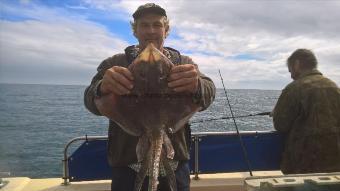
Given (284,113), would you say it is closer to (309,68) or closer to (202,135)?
(309,68)

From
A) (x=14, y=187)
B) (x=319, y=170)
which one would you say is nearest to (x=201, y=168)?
(x=319, y=170)

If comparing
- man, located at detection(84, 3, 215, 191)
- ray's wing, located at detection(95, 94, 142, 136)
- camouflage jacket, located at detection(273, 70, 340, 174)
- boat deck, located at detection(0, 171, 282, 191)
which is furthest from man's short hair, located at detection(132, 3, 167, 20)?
boat deck, located at detection(0, 171, 282, 191)

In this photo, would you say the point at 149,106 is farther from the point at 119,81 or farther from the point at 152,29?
the point at 152,29

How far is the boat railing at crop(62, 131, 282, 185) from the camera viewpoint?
628 cm

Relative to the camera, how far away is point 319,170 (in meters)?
5.36

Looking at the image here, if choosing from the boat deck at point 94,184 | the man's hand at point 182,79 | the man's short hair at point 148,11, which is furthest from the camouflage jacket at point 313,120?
the man's hand at point 182,79

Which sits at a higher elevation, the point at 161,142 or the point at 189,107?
the point at 189,107

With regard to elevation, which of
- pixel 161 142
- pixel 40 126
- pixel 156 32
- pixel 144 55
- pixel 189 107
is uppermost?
pixel 156 32

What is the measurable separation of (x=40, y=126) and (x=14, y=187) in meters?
30.5

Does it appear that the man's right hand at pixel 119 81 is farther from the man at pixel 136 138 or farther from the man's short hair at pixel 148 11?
the man's short hair at pixel 148 11

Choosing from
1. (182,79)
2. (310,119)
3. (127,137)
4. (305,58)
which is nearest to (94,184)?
(127,137)

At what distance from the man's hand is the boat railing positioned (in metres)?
3.60

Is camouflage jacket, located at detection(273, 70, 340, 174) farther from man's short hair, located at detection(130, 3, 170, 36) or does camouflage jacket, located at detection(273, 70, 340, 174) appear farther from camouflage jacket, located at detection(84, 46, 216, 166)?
man's short hair, located at detection(130, 3, 170, 36)

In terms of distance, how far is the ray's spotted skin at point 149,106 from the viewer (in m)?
2.56
